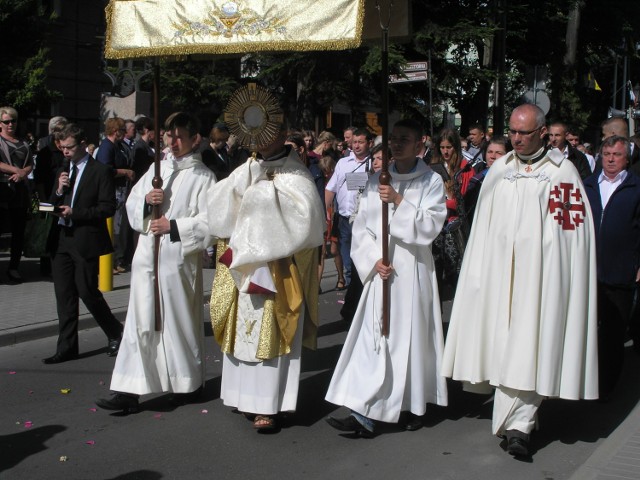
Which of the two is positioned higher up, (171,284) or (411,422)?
(171,284)

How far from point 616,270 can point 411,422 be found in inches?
78.6

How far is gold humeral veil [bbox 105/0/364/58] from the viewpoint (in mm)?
5383

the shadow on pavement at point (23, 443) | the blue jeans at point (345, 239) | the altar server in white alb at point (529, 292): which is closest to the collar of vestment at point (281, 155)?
the altar server in white alb at point (529, 292)

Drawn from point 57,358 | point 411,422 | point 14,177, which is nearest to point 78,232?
point 57,358

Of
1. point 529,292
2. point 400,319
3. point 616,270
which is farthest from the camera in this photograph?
point 616,270

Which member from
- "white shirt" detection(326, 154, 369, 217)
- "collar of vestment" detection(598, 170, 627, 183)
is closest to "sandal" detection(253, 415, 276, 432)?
"collar of vestment" detection(598, 170, 627, 183)

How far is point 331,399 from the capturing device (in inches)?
220

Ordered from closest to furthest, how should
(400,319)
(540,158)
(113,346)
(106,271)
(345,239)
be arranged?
(540,158), (400,319), (113,346), (106,271), (345,239)

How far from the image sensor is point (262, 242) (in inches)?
215

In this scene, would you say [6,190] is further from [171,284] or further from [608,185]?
[608,185]

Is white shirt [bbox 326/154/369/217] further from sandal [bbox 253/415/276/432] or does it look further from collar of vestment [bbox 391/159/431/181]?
sandal [bbox 253/415/276/432]

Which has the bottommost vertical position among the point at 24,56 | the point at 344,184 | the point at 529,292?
the point at 529,292

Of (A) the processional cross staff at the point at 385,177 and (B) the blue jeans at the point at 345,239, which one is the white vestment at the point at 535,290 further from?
(B) the blue jeans at the point at 345,239

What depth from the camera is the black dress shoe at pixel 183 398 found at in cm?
618
